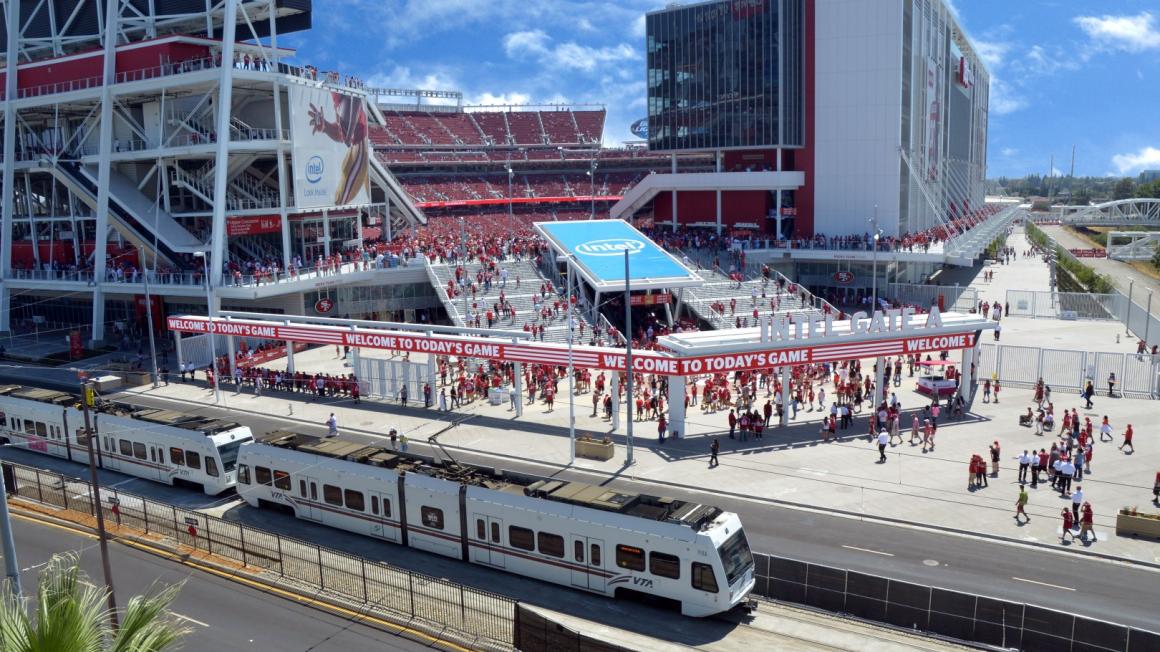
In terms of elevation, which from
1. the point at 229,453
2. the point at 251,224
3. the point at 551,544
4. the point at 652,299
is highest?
the point at 251,224

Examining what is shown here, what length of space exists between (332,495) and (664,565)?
10.3 meters

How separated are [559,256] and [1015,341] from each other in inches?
1073

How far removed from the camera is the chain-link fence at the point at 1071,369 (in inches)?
1446

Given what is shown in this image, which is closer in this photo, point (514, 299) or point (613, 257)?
point (514, 299)

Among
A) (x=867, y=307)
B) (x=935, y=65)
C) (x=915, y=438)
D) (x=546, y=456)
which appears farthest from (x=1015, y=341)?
(x=935, y=65)

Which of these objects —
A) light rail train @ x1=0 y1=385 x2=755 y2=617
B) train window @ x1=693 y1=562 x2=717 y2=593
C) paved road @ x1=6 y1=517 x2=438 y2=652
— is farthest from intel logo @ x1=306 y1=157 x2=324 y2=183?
train window @ x1=693 y1=562 x2=717 y2=593

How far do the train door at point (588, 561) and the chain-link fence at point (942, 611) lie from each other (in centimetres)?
358

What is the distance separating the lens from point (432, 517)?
21953 millimetres

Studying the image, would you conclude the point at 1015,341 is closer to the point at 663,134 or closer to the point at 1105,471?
the point at 1105,471

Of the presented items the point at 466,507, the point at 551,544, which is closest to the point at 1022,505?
the point at 551,544

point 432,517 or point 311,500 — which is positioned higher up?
point 432,517

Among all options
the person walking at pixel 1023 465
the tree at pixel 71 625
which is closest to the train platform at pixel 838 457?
the person walking at pixel 1023 465

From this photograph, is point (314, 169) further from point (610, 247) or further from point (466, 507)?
point (466, 507)

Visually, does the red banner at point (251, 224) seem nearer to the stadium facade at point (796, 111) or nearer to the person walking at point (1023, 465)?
the stadium facade at point (796, 111)
